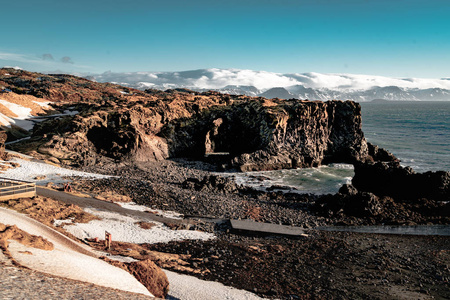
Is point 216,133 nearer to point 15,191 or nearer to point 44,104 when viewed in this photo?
point 15,191

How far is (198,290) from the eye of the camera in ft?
40.5

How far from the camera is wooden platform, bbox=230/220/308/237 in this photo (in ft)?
66.2

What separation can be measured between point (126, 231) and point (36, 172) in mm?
16068

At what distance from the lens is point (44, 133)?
4231 cm

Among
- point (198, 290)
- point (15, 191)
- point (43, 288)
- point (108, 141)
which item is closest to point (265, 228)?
point (198, 290)

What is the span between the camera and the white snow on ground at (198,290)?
471 inches

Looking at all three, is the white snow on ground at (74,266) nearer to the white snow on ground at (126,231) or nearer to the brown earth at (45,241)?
the brown earth at (45,241)

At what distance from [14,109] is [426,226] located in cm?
6404

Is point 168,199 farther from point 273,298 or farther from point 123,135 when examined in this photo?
point 123,135

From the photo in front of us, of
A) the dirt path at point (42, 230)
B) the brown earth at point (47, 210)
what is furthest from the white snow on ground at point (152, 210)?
the dirt path at point (42, 230)

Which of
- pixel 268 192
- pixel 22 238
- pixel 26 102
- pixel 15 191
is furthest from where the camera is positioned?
pixel 26 102

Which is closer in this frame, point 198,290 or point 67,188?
point 198,290

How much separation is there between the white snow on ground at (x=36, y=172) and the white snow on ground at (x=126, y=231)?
9.66 meters

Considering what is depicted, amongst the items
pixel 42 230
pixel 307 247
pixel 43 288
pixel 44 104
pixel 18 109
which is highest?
pixel 44 104
